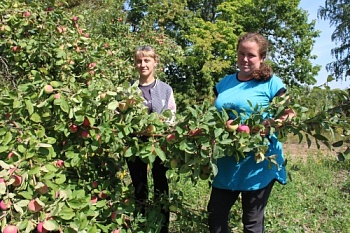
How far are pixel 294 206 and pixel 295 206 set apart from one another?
0.5 inches

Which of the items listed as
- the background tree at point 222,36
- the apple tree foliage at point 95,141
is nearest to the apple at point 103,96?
the apple tree foliage at point 95,141

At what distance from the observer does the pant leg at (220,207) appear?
1.91 m

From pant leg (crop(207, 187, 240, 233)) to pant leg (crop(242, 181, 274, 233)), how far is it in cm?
7

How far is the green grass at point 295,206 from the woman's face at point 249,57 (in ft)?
1.86

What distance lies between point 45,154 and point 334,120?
1.12 metres

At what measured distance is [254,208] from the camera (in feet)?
6.07

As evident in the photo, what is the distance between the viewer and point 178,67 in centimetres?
1939

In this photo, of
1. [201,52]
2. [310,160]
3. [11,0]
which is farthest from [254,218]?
[201,52]

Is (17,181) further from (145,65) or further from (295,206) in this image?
(295,206)

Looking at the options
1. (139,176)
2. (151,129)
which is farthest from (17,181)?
(139,176)

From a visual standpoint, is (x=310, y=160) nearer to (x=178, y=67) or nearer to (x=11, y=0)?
(x=11, y=0)

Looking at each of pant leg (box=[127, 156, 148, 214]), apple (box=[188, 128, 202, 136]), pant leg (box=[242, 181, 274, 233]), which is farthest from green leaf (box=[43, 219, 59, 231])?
pant leg (box=[127, 156, 148, 214])

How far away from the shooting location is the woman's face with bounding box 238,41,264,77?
1797mm

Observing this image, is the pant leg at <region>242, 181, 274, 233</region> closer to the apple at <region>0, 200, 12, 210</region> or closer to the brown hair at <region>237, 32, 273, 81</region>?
the brown hair at <region>237, 32, 273, 81</region>
